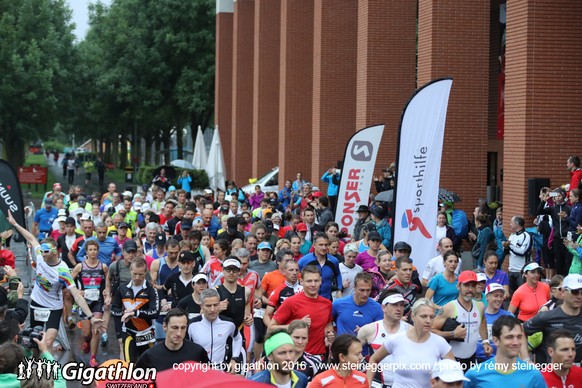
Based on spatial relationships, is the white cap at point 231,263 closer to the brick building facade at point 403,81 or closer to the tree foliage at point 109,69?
the brick building facade at point 403,81

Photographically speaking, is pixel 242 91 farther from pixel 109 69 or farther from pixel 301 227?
pixel 301 227

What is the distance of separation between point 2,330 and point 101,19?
6963cm

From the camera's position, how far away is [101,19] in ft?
249

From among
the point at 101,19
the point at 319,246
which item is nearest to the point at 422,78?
the point at 319,246

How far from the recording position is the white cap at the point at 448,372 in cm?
713

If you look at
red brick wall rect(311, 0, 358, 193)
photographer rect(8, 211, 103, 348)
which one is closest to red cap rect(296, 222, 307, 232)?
photographer rect(8, 211, 103, 348)

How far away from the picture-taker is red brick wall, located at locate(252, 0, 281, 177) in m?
42.0

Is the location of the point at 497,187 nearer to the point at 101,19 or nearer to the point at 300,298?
the point at 300,298

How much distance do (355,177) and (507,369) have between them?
13555mm

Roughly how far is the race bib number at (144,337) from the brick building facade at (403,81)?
327 inches

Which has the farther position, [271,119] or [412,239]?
[271,119]

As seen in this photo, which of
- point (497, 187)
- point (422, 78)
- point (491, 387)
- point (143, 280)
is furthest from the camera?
point (497, 187)

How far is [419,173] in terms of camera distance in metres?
14.4
